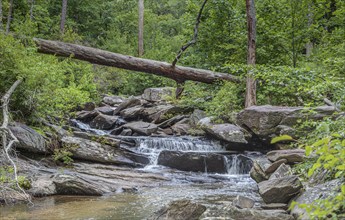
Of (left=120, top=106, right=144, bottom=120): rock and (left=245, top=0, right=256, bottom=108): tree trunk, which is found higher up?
(left=245, top=0, right=256, bottom=108): tree trunk

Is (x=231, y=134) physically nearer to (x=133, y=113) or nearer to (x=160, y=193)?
(x=160, y=193)

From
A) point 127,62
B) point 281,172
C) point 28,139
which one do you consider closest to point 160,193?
point 281,172

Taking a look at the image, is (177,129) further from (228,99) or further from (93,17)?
(93,17)

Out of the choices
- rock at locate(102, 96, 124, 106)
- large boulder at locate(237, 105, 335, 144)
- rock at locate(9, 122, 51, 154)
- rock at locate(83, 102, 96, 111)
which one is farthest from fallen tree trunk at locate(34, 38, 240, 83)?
rock at locate(9, 122, 51, 154)

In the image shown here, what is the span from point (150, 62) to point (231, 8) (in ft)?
15.7

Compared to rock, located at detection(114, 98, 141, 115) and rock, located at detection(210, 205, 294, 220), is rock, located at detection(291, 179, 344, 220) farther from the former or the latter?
rock, located at detection(114, 98, 141, 115)

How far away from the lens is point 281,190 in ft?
19.0

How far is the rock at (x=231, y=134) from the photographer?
11.0m

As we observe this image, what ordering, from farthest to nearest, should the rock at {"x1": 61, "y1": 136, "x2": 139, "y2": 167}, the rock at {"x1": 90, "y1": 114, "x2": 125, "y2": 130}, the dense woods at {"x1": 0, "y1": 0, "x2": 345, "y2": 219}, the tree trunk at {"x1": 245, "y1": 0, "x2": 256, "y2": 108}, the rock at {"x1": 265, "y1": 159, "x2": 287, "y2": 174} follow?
the rock at {"x1": 90, "y1": 114, "x2": 125, "y2": 130} < the tree trunk at {"x1": 245, "y1": 0, "x2": 256, "y2": 108} < the rock at {"x1": 61, "y1": 136, "x2": 139, "y2": 167} < the dense woods at {"x1": 0, "y1": 0, "x2": 345, "y2": 219} < the rock at {"x1": 265, "y1": 159, "x2": 287, "y2": 174}

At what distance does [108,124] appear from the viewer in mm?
14508

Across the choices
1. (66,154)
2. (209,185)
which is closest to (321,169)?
(209,185)

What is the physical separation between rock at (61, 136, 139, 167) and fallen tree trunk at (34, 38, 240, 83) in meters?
4.71

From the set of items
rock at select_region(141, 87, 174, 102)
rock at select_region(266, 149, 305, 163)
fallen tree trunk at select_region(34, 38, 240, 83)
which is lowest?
rock at select_region(266, 149, 305, 163)

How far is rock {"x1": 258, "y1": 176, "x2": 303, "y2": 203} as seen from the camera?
563cm
